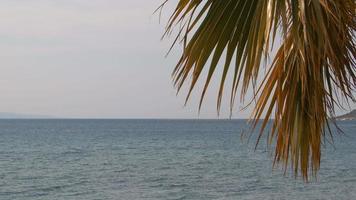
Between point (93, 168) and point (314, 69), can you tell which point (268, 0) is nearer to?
point (314, 69)

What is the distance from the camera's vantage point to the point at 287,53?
91.0 inches

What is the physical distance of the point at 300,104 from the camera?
238 centimetres

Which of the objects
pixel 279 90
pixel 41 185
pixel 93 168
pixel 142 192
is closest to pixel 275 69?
pixel 279 90

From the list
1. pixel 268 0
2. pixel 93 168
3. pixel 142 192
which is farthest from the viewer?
pixel 93 168

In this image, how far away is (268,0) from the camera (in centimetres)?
199

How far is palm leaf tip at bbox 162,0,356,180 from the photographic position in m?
1.97

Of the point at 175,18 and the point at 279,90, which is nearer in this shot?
the point at 175,18

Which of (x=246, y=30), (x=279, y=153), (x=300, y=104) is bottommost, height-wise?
(x=279, y=153)

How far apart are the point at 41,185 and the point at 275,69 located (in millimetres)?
31119

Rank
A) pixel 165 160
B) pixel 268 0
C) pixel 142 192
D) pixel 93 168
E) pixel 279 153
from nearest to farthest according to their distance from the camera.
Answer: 1. pixel 268 0
2. pixel 279 153
3. pixel 142 192
4. pixel 93 168
5. pixel 165 160

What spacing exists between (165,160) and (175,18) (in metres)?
49.1

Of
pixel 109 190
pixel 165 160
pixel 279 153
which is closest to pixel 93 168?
pixel 165 160

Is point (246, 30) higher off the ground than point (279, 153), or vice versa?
point (246, 30)

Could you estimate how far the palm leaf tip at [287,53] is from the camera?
197cm
